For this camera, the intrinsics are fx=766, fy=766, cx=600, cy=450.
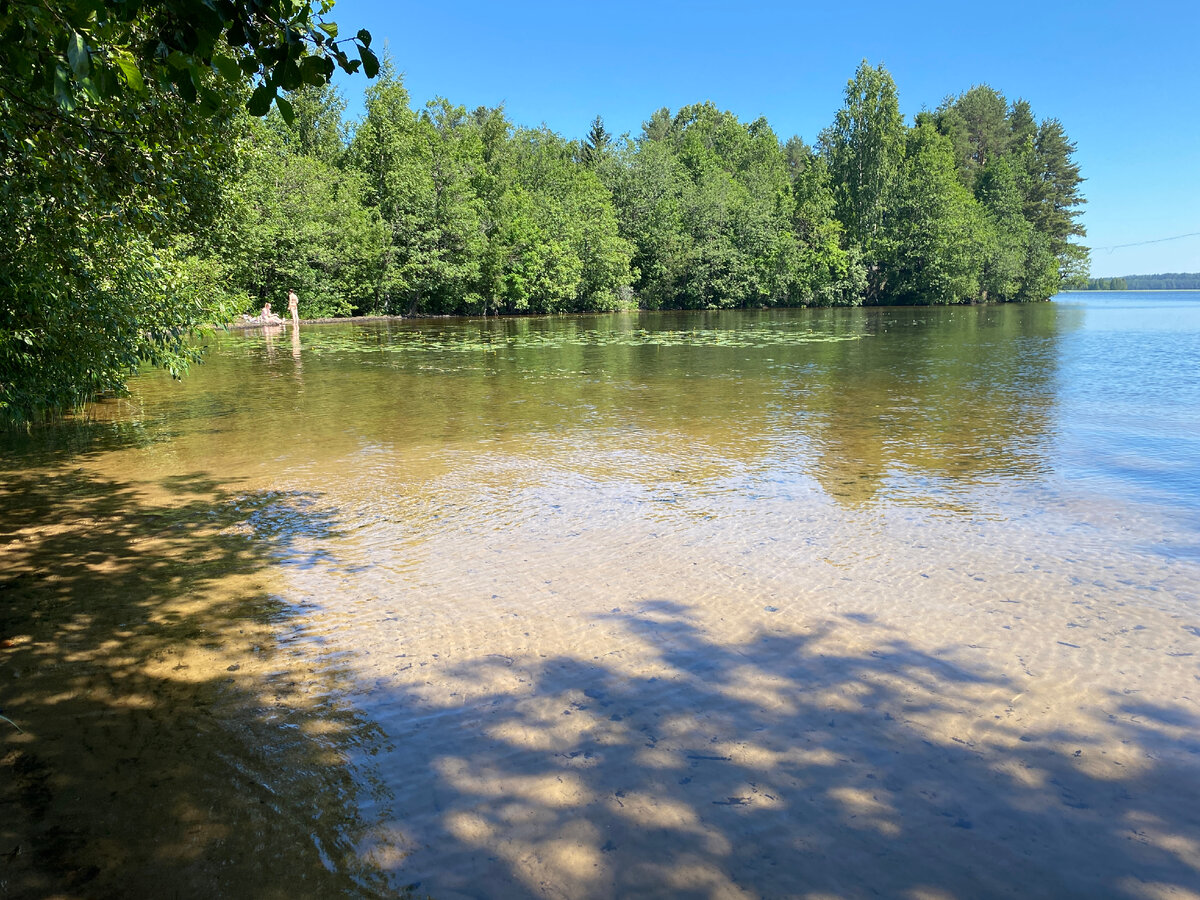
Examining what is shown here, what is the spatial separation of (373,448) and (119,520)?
11.2ft

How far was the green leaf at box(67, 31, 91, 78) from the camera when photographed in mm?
2596

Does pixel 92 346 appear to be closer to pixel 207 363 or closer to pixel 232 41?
pixel 232 41

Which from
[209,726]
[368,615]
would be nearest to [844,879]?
[209,726]

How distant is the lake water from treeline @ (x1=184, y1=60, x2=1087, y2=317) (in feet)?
71.8

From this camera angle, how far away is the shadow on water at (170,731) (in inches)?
106

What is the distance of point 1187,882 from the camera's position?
2604mm

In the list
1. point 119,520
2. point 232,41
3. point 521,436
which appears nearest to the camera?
point 232,41

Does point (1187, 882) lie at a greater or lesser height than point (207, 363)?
lesser

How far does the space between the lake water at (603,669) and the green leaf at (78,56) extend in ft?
8.90

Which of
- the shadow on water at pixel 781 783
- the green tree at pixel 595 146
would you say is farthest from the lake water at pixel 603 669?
the green tree at pixel 595 146

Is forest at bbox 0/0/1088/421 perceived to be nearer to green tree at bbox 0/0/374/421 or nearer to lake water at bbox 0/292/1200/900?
green tree at bbox 0/0/374/421

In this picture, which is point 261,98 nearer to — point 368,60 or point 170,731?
point 368,60

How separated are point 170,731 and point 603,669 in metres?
2.09

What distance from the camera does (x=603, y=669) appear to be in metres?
4.13
